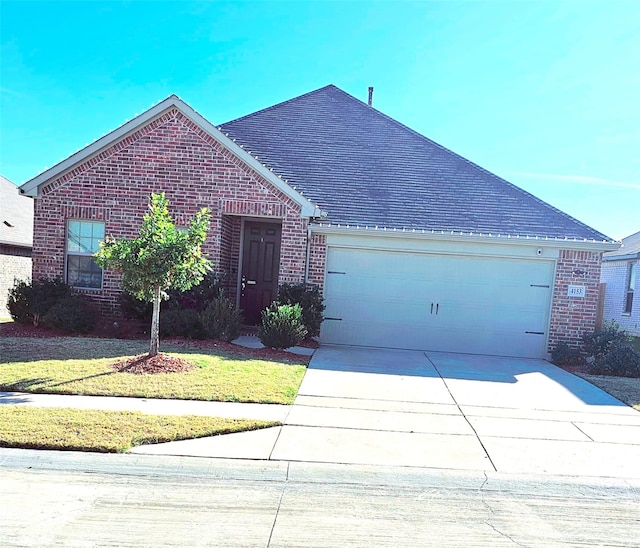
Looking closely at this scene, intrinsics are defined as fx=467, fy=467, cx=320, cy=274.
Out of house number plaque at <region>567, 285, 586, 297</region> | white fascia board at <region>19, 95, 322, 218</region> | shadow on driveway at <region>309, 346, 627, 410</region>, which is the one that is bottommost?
shadow on driveway at <region>309, 346, 627, 410</region>

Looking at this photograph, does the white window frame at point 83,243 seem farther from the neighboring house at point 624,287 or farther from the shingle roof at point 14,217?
the neighboring house at point 624,287

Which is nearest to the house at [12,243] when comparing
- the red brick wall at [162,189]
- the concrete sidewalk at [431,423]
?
the red brick wall at [162,189]

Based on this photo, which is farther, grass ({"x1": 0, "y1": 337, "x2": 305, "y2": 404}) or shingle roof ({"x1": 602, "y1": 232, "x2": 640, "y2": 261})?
shingle roof ({"x1": 602, "y1": 232, "x2": 640, "y2": 261})

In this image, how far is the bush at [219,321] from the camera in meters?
9.62

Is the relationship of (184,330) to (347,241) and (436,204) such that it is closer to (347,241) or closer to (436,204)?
(347,241)

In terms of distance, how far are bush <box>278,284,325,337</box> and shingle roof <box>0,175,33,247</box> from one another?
9350 millimetres

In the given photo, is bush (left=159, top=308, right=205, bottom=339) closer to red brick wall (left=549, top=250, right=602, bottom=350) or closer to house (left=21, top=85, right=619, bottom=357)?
house (left=21, top=85, right=619, bottom=357)

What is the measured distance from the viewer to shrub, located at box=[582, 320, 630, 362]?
9.94 meters

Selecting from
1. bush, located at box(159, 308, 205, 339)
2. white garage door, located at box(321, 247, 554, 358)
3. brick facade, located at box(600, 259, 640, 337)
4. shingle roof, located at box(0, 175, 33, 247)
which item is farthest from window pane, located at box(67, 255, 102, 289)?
brick facade, located at box(600, 259, 640, 337)

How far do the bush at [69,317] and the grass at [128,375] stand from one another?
2.60 ft

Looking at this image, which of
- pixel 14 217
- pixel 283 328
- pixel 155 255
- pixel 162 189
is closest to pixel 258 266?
pixel 162 189

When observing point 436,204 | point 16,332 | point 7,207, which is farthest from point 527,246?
point 7,207

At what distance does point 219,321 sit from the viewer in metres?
9.62

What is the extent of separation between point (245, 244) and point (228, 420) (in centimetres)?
729
